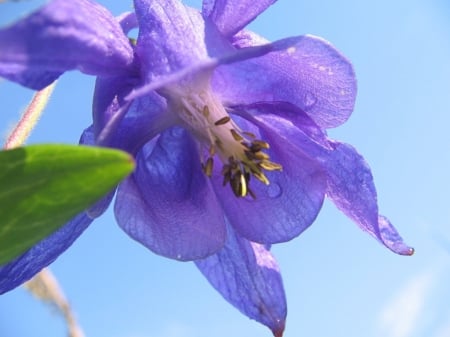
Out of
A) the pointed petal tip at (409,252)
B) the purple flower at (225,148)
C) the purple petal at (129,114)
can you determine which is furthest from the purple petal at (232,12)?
the pointed petal tip at (409,252)

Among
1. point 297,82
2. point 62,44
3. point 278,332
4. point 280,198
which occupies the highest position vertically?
point 62,44

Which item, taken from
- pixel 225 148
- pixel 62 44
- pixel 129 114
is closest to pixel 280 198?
pixel 225 148

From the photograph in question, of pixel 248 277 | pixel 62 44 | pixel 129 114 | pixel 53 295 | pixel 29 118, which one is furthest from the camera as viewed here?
pixel 53 295

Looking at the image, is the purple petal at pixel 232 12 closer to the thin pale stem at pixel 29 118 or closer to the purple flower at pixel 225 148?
the purple flower at pixel 225 148

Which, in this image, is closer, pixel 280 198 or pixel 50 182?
pixel 50 182

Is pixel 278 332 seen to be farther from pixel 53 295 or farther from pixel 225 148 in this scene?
pixel 53 295

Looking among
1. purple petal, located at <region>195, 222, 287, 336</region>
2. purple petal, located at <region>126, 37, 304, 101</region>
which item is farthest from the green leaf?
purple petal, located at <region>195, 222, 287, 336</region>
